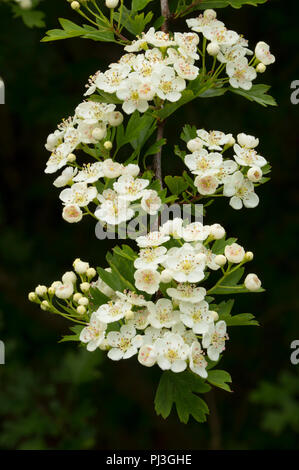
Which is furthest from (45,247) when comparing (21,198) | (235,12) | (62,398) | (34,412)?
(235,12)

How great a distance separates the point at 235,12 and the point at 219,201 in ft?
4.24

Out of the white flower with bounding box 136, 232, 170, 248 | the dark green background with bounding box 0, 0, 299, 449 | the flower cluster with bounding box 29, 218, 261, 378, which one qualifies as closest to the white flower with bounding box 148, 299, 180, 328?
the flower cluster with bounding box 29, 218, 261, 378

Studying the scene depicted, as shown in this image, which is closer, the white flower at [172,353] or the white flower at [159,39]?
the white flower at [172,353]

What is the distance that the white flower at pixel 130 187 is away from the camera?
1.85 m

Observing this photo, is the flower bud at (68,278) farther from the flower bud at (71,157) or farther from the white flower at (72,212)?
the flower bud at (71,157)

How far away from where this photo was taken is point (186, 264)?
1.73 m

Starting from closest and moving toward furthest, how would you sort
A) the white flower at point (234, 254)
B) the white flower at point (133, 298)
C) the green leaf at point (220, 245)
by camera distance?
the white flower at point (133, 298), the white flower at point (234, 254), the green leaf at point (220, 245)

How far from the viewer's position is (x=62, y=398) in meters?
4.45

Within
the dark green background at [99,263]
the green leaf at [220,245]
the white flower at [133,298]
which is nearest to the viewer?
the white flower at [133,298]

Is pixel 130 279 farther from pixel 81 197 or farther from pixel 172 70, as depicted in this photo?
pixel 172 70

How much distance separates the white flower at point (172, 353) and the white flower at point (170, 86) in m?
0.67

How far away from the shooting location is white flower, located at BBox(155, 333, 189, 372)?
1663 mm

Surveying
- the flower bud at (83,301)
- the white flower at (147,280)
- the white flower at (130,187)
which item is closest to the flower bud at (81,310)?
the flower bud at (83,301)

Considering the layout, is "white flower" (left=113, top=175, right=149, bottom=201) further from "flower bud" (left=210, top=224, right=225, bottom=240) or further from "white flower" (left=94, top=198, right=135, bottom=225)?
"flower bud" (left=210, top=224, right=225, bottom=240)
